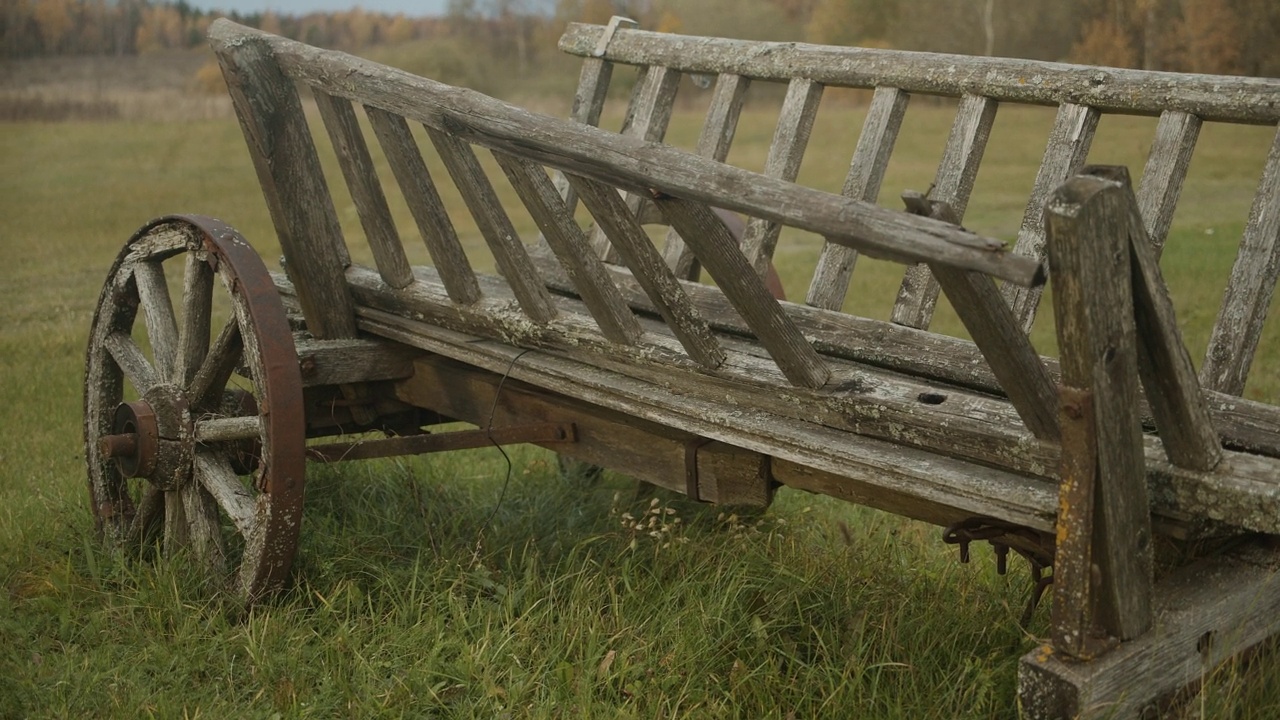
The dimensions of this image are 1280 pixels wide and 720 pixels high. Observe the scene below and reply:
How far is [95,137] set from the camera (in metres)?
12.3

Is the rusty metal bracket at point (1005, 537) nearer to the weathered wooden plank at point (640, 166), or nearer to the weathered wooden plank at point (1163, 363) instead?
the weathered wooden plank at point (1163, 363)

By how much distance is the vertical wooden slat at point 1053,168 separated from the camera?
3227 millimetres

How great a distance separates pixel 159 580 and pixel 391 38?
13676mm

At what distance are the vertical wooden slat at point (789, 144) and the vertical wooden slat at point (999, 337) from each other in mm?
1650

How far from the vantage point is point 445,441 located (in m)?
3.48

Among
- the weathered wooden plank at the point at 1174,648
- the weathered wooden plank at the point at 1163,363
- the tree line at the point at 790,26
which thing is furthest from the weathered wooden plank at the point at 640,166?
the tree line at the point at 790,26

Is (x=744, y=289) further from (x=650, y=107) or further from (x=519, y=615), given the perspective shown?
(x=650, y=107)

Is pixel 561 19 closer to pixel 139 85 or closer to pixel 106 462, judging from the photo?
pixel 139 85

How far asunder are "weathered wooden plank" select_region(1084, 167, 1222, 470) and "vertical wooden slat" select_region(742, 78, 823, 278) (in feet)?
5.88

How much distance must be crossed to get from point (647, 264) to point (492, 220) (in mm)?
526

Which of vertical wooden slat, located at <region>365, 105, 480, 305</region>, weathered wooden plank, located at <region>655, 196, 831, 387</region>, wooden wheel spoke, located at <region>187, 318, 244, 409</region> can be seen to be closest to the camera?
weathered wooden plank, located at <region>655, 196, 831, 387</region>

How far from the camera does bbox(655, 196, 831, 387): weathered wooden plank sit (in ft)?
8.12

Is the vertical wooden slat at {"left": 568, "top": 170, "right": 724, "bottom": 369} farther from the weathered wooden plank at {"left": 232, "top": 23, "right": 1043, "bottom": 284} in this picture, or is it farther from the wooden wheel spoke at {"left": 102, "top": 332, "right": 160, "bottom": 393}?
the wooden wheel spoke at {"left": 102, "top": 332, "right": 160, "bottom": 393}

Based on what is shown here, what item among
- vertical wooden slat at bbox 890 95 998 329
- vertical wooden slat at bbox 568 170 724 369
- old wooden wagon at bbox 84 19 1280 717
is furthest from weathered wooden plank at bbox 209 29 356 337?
vertical wooden slat at bbox 890 95 998 329
